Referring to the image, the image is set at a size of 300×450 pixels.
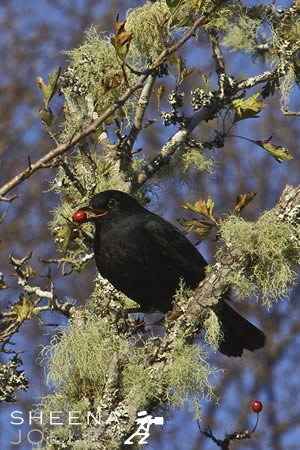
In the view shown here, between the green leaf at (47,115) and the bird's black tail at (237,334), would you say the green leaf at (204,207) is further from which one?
the green leaf at (47,115)

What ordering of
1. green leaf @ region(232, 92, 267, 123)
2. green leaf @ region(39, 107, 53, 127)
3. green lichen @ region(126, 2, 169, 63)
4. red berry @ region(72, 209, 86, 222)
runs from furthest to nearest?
green lichen @ region(126, 2, 169, 63) < green leaf @ region(232, 92, 267, 123) < red berry @ region(72, 209, 86, 222) < green leaf @ region(39, 107, 53, 127)

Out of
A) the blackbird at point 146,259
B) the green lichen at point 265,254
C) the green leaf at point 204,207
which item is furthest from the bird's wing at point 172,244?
the green lichen at point 265,254

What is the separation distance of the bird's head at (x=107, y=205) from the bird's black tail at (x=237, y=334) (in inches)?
26.0

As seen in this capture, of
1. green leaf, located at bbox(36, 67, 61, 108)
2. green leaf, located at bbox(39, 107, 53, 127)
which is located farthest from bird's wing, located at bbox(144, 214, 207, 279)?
green leaf, located at bbox(36, 67, 61, 108)

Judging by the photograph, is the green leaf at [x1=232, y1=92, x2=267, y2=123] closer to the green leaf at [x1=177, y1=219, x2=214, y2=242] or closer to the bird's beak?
the green leaf at [x1=177, y1=219, x2=214, y2=242]

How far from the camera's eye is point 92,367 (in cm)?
366

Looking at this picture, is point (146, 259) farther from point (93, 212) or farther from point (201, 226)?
point (201, 226)

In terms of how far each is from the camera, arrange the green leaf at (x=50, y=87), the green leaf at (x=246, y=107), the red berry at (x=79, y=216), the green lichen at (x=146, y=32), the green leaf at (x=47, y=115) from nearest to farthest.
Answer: the green leaf at (x=50, y=87) → the green leaf at (x=47, y=115) → the red berry at (x=79, y=216) → the green leaf at (x=246, y=107) → the green lichen at (x=146, y=32)

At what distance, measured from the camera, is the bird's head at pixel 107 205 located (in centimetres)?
438

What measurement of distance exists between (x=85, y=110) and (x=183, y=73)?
0.53 metres

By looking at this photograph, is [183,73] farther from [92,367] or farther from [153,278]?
[92,367]

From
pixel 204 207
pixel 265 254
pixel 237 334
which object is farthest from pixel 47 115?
pixel 237 334

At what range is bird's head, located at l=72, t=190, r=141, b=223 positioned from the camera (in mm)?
4379

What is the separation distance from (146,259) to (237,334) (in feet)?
1.80
